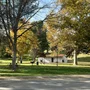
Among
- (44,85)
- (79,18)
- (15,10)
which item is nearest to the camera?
(44,85)

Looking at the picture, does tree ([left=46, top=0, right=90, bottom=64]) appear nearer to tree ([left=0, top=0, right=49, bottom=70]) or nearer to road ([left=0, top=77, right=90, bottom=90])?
tree ([left=0, top=0, right=49, bottom=70])

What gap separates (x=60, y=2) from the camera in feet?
124

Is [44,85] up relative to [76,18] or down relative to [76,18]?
down

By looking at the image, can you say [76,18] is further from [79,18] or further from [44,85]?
[44,85]

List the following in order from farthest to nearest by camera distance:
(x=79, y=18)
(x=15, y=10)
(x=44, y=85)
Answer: (x=79, y=18) → (x=15, y=10) → (x=44, y=85)

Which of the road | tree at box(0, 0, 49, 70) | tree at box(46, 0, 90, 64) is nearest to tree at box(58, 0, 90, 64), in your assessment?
tree at box(46, 0, 90, 64)

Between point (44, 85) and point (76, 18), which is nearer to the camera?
point (44, 85)

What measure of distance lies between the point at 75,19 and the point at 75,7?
369 cm

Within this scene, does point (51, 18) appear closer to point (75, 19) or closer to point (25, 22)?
point (25, 22)

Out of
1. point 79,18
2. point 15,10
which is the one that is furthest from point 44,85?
point 79,18

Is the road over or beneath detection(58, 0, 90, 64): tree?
beneath

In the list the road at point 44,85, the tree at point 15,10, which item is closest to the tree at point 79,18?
the tree at point 15,10

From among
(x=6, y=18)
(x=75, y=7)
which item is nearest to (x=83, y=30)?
(x=75, y=7)

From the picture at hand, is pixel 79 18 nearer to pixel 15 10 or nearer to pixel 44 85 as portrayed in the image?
pixel 15 10
